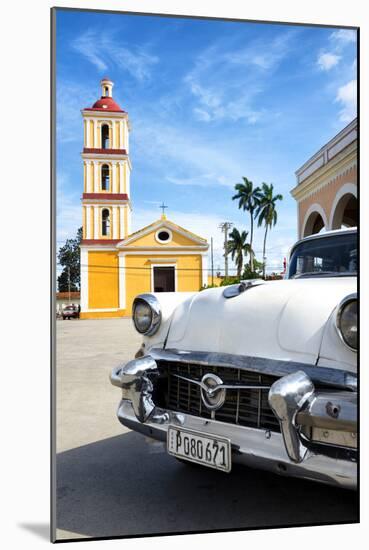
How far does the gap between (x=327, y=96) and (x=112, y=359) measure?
311 cm

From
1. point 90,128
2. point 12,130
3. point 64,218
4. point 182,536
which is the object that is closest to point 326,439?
point 182,536

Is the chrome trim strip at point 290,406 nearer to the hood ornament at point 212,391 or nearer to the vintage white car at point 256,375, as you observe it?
the vintage white car at point 256,375

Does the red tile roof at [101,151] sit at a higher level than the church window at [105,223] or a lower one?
higher

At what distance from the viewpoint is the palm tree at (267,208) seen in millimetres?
2395

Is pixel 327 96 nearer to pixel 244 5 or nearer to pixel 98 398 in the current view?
pixel 244 5

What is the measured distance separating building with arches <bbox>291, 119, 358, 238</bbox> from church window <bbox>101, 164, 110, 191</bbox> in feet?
3.11

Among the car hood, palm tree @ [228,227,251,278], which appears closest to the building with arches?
palm tree @ [228,227,251,278]

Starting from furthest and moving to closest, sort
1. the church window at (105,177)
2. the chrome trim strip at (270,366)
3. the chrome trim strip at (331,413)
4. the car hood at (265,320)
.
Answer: the church window at (105,177)
the car hood at (265,320)
the chrome trim strip at (270,366)
the chrome trim strip at (331,413)

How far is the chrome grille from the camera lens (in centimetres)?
182

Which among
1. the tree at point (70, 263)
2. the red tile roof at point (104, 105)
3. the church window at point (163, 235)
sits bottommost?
the tree at point (70, 263)

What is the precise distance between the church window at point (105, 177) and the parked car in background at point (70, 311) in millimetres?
621

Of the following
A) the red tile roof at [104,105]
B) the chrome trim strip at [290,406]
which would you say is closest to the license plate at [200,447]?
the chrome trim strip at [290,406]

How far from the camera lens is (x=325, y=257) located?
263 cm

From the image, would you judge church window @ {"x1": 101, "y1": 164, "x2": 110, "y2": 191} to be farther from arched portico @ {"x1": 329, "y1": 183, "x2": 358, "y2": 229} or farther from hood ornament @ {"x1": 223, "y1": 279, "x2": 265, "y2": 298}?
arched portico @ {"x1": 329, "y1": 183, "x2": 358, "y2": 229}
